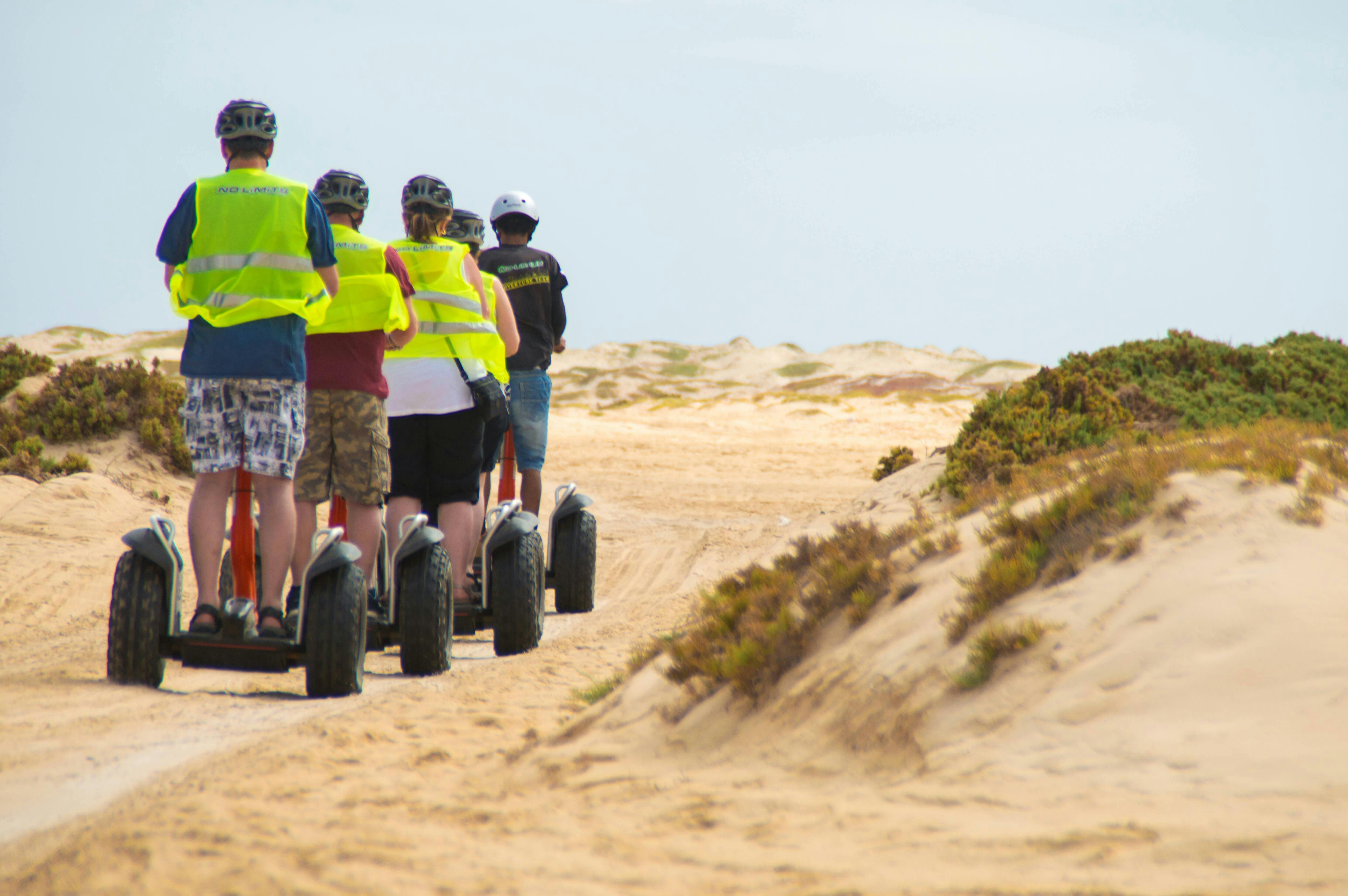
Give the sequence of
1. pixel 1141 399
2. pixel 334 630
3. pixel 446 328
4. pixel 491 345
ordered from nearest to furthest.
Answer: pixel 334 630 → pixel 446 328 → pixel 491 345 → pixel 1141 399

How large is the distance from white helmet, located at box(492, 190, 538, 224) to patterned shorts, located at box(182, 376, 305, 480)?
10.4 feet

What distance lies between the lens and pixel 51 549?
7906 mm

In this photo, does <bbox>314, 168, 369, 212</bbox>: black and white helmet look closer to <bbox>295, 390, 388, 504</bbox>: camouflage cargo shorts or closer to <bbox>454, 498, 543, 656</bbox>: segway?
<bbox>295, 390, 388, 504</bbox>: camouflage cargo shorts

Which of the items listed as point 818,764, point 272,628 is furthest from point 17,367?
point 818,764

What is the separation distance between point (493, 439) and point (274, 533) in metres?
1.96

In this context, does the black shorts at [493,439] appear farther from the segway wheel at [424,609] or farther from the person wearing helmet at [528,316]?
the segway wheel at [424,609]

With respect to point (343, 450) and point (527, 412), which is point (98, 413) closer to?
point (527, 412)

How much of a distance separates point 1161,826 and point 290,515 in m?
3.32

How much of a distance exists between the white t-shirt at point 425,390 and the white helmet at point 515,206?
203 centimetres

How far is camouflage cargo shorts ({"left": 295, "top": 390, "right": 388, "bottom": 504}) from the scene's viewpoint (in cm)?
456

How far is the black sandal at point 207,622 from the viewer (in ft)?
13.0

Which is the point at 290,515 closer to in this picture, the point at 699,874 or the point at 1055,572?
the point at 699,874

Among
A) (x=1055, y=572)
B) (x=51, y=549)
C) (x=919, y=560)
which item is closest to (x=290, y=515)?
(x=919, y=560)

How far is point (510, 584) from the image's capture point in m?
5.26
